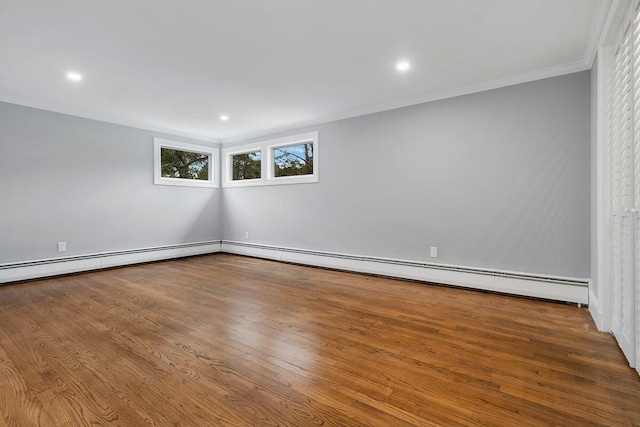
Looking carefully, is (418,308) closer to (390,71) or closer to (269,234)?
(390,71)

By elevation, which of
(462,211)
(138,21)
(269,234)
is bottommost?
(269,234)

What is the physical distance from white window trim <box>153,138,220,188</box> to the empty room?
51 mm

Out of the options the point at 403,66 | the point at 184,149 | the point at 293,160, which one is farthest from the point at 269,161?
the point at 403,66

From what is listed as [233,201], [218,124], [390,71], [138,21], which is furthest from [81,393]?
[233,201]

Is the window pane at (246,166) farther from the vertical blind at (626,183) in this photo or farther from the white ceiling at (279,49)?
the vertical blind at (626,183)

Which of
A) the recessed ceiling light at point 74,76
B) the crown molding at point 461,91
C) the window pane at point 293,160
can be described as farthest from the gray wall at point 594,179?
the recessed ceiling light at point 74,76

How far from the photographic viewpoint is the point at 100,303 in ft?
9.86

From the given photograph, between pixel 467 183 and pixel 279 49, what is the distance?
97.1 inches

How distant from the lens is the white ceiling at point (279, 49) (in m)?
2.09

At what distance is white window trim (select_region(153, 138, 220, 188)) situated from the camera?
17.0ft

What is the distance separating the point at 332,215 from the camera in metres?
4.59

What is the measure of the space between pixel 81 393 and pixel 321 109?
3822 mm

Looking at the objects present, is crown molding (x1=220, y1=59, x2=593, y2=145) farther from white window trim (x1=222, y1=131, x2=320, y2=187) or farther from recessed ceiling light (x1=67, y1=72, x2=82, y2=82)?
recessed ceiling light (x1=67, y1=72, x2=82, y2=82)

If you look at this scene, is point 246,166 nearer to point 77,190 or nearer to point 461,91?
point 77,190
